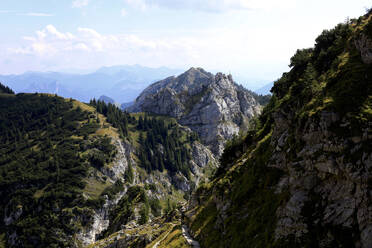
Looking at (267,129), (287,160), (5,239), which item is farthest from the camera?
(5,239)

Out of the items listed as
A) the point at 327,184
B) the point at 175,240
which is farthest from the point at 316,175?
the point at 175,240

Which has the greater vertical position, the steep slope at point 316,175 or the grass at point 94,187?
the steep slope at point 316,175

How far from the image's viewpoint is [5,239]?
154250 millimetres

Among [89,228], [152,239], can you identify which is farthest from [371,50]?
[89,228]

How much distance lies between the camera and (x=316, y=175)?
35.4 m

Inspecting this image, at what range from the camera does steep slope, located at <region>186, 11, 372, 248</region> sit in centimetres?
2866

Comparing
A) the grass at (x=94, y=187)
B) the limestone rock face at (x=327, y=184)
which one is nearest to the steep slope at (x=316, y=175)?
the limestone rock face at (x=327, y=184)

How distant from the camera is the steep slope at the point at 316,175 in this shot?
28.7m

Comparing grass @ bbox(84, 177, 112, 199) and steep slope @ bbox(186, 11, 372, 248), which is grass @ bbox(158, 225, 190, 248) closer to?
steep slope @ bbox(186, 11, 372, 248)

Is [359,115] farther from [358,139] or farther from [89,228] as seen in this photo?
[89,228]

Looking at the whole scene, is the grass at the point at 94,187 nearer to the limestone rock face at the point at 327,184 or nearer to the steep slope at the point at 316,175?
the steep slope at the point at 316,175

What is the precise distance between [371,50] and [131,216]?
117m

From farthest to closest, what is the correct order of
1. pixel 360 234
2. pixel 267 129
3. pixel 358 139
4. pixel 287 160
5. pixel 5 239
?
pixel 5 239, pixel 267 129, pixel 287 160, pixel 358 139, pixel 360 234

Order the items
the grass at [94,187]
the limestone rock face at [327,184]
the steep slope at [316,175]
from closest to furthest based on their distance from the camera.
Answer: the limestone rock face at [327,184] < the steep slope at [316,175] < the grass at [94,187]
